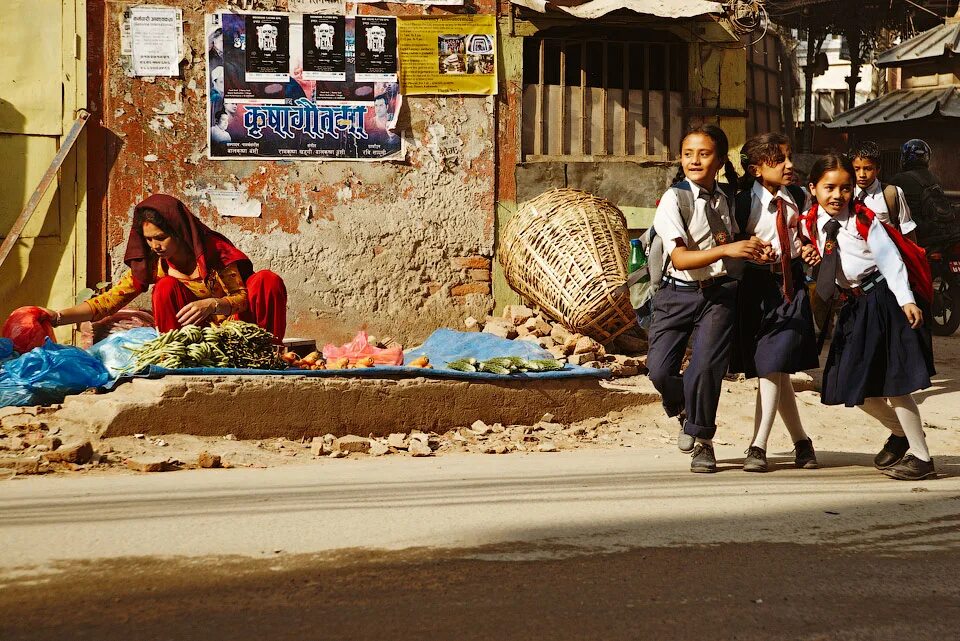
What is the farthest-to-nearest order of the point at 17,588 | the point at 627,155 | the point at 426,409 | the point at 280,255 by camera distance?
the point at 627,155, the point at 280,255, the point at 426,409, the point at 17,588

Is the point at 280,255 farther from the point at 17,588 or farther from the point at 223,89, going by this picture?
the point at 17,588

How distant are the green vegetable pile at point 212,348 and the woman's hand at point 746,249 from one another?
2.92m

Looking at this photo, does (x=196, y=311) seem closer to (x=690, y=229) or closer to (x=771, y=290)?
(x=690, y=229)

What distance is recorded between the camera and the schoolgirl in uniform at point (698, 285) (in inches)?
193

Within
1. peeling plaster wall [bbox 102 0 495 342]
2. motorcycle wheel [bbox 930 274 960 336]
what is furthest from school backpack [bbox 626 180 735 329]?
motorcycle wheel [bbox 930 274 960 336]

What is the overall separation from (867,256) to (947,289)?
23.8 feet

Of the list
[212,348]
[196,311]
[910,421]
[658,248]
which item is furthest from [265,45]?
[910,421]

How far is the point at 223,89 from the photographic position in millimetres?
9195

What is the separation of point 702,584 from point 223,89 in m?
7.01

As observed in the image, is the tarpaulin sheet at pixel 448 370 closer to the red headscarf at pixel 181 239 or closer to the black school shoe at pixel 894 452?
the red headscarf at pixel 181 239

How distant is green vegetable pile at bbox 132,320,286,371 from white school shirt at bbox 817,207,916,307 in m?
3.16

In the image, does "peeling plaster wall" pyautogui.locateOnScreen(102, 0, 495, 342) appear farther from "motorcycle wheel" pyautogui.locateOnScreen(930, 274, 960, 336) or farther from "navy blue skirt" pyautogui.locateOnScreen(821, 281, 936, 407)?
"navy blue skirt" pyautogui.locateOnScreen(821, 281, 936, 407)

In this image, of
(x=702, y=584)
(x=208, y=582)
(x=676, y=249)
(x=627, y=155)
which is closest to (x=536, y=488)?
(x=676, y=249)

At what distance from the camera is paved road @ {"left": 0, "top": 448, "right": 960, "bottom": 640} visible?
2.88 m
